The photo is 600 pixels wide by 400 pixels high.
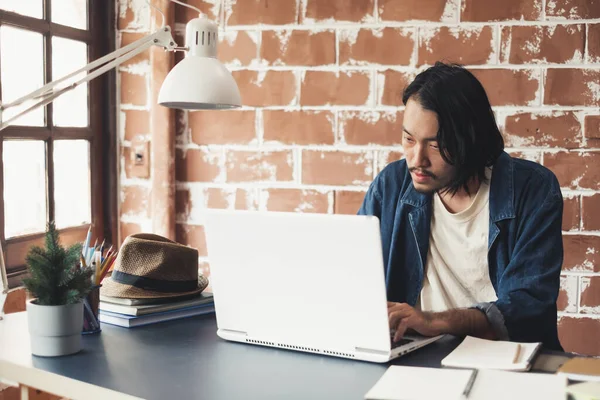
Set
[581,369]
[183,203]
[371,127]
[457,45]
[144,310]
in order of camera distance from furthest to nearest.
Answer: [183,203]
[371,127]
[457,45]
[144,310]
[581,369]

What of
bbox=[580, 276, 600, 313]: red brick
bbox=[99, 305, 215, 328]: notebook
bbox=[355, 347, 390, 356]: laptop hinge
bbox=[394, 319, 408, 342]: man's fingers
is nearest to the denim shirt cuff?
bbox=[394, 319, 408, 342]: man's fingers

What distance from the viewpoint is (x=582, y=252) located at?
87.0 inches

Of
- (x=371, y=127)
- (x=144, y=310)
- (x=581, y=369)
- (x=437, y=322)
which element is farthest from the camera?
(x=371, y=127)

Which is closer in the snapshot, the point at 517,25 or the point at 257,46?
the point at 517,25

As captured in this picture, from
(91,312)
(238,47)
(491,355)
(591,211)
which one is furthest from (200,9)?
(491,355)

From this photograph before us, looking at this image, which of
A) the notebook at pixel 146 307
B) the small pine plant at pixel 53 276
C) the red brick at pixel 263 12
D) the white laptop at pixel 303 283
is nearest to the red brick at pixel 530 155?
the red brick at pixel 263 12

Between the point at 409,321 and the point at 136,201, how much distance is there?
147cm

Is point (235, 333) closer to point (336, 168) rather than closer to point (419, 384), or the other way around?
point (419, 384)

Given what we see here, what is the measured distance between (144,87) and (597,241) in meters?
1.60

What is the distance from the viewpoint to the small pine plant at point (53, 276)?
140cm

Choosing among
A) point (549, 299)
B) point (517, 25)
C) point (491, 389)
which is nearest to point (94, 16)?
point (517, 25)

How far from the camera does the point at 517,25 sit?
2.22 m

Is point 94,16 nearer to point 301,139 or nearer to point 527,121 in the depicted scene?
point 301,139

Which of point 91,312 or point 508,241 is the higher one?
point 508,241
